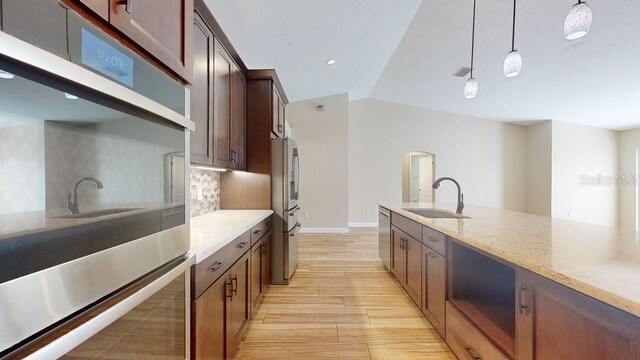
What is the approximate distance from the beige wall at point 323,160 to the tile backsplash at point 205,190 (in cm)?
347

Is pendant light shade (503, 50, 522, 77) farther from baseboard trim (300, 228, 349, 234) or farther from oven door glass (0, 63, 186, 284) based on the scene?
baseboard trim (300, 228, 349, 234)

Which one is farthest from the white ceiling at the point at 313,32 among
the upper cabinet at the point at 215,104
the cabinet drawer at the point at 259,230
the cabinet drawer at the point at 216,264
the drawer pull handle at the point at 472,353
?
the drawer pull handle at the point at 472,353

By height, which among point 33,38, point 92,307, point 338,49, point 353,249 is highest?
point 338,49

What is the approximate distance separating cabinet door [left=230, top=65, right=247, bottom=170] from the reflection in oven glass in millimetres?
1630

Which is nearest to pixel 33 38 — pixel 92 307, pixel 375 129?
pixel 92 307

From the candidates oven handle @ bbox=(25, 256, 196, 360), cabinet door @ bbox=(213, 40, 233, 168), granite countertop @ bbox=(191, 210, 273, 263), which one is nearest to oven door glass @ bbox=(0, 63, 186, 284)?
oven handle @ bbox=(25, 256, 196, 360)

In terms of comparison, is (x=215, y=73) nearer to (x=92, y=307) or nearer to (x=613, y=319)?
(x=92, y=307)

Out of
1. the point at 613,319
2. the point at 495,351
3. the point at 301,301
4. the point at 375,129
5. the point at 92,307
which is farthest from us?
the point at 375,129

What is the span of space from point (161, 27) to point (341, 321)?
2.34 m

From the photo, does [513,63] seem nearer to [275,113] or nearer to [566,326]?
[566,326]

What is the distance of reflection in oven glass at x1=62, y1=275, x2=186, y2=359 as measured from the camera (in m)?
0.67

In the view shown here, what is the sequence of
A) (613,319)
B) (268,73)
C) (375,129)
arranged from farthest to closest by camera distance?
(375,129)
(268,73)
(613,319)

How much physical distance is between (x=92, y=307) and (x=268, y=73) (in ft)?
8.94

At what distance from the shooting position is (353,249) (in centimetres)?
462
